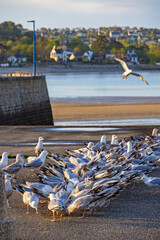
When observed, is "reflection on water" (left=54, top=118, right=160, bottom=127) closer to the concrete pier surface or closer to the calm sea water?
the concrete pier surface

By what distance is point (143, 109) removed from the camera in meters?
49.7

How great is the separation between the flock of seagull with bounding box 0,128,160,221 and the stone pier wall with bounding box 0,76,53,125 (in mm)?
16956

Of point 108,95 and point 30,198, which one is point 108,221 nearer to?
point 30,198

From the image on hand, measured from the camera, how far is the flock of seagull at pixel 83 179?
9.73m

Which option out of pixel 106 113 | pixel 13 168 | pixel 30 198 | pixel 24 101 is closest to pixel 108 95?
pixel 106 113

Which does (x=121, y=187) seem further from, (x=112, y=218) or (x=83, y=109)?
(x=83, y=109)

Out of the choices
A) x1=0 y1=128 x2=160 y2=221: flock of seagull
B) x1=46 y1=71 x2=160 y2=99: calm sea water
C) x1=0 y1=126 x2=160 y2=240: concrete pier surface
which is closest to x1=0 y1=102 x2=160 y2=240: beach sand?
x1=0 y1=126 x2=160 y2=240: concrete pier surface

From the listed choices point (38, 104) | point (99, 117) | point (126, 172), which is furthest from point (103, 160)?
point (99, 117)

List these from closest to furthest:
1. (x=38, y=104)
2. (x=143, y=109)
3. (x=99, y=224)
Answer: (x=99, y=224) → (x=38, y=104) → (x=143, y=109)

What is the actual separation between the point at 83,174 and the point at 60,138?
1017 centimetres

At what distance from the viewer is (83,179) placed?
11492mm

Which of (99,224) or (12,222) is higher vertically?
(12,222)

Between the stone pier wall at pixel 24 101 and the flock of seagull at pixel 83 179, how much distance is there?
17.0m

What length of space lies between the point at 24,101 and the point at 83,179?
23374 mm
